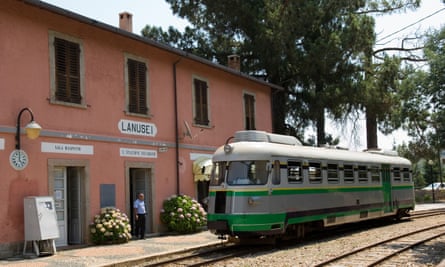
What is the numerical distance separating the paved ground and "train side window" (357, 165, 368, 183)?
18.6 ft

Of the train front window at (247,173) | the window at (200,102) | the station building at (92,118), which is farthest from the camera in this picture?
the window at (200,102)

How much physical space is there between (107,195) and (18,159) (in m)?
3.29

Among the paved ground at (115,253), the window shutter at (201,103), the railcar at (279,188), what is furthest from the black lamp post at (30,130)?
the window shutter at (201,103)

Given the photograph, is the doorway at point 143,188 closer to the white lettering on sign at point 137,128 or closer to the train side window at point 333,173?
the white lettering on sign at point 137,128

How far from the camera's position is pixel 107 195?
53.8ft

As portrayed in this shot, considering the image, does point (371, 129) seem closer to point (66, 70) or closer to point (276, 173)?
point (276, 173)

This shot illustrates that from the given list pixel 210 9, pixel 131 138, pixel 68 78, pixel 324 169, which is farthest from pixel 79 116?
pixel 210 9

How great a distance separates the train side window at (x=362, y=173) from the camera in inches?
755

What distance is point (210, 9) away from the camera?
93.0ft

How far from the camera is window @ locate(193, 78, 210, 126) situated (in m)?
20.9

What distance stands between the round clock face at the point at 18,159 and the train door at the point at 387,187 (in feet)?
43.1

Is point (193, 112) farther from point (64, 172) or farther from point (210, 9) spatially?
point (210, 9)

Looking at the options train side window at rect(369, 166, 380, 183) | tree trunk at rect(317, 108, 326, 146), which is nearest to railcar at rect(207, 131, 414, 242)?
train side window at rect(369, 166, 380, 183)

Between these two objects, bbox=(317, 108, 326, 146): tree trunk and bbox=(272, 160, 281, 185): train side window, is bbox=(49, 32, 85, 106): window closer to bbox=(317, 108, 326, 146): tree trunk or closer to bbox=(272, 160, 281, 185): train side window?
bbox=(272, 160, 281, 185): train side window
